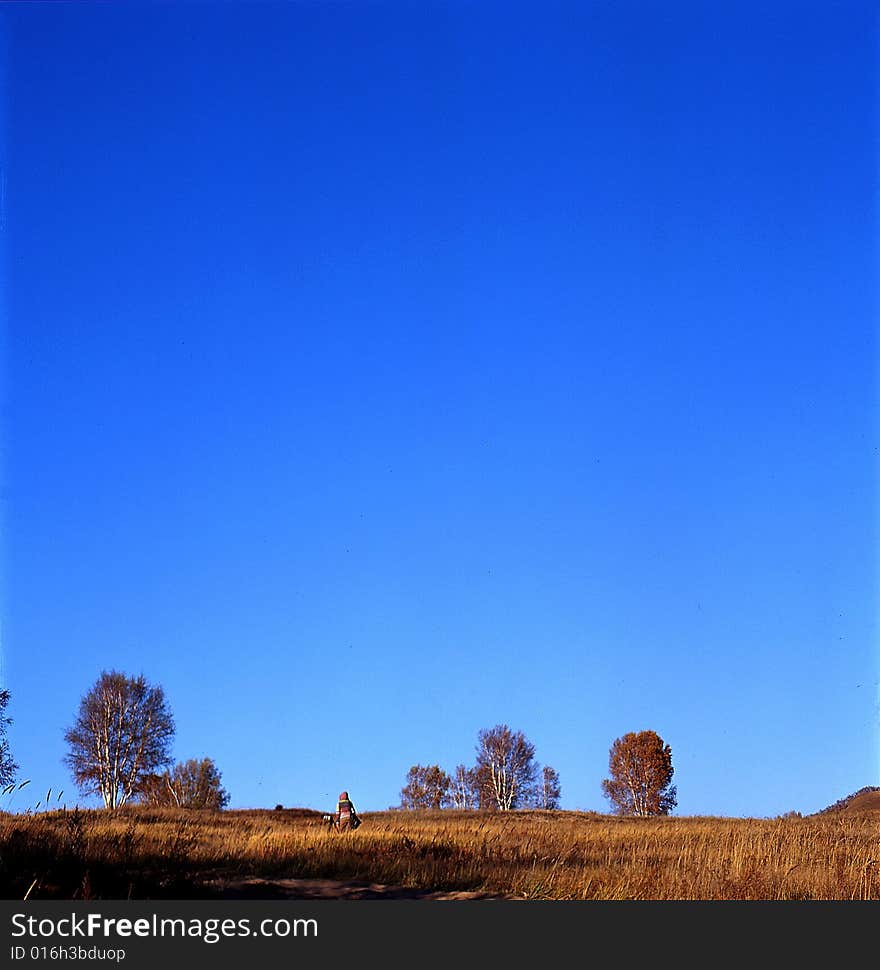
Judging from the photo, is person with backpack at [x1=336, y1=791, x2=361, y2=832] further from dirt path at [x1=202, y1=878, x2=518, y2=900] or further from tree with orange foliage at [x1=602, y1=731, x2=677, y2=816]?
tree with orange foliage at [x1=602, y1=731, x2=677, y2=816]

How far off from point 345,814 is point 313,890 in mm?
13227

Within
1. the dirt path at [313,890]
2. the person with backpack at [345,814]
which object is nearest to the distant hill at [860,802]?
the person with backpack at [345,814]

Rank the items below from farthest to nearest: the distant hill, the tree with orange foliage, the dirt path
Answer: the tree with orange foliage < the distant hill < the dirt path

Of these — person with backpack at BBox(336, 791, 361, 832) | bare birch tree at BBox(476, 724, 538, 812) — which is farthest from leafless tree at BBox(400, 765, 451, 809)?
person with backpack at BBox(336, 791, 361, 832)

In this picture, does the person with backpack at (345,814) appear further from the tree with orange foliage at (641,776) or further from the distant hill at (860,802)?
the tree with orange foliage at (641,776)

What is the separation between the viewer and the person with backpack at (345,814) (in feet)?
82.1

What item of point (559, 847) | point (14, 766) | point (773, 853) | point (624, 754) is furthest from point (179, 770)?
point (773, 853)

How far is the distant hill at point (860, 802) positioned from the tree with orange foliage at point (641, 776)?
115 ft

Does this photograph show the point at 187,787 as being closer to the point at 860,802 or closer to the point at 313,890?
the point at 860,802

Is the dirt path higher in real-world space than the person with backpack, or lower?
lower

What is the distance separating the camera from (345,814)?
2555 cm

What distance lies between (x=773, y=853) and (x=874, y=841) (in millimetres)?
6212

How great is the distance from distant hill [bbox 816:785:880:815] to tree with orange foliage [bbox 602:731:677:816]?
35120 mm

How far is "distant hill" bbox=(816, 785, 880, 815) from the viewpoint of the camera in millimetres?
48000
